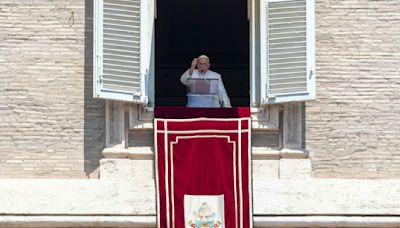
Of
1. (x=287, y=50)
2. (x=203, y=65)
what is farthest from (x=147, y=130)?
(x=287, y=50)

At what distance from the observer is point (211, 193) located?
41.5 ft

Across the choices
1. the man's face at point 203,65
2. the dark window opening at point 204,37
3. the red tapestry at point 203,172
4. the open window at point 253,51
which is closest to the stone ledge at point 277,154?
the red tapestry at point 203,172

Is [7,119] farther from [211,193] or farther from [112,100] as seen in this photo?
[211,193]

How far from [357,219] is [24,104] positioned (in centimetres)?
324

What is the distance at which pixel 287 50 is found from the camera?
507 inches

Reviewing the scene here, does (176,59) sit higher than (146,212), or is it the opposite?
(176,59)

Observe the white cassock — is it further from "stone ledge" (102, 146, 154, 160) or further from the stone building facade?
"stone ledge" (102, 146, 154, 160)

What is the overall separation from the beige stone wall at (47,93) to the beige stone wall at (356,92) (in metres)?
2.07

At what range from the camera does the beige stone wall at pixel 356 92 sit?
13.0 m

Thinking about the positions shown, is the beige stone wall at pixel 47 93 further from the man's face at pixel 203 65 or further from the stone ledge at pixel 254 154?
the man's face at pixel 203 65

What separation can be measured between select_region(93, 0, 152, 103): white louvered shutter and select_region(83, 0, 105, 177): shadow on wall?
1.06 feet

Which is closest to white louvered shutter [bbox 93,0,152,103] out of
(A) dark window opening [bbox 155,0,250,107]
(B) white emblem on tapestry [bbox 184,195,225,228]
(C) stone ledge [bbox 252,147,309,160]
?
(B) white emblem on tapestry [bbox 184,195,225,228]

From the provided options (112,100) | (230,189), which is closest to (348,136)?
(230,189)

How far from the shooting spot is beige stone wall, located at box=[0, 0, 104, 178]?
1295cm
